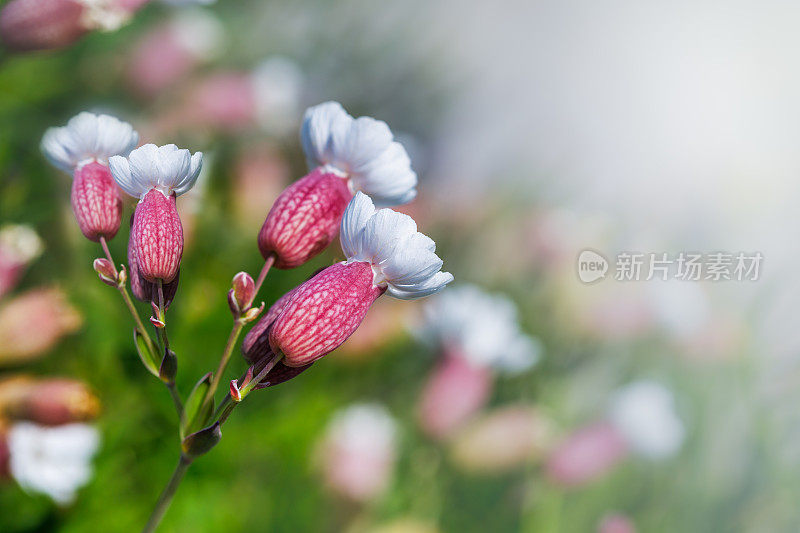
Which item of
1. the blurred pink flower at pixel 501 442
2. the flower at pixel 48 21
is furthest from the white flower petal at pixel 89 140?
the blurred pink flower at pixel 501 442

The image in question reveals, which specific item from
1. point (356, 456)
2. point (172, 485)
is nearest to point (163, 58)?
point (356, 456)

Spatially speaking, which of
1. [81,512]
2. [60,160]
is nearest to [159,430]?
[81,512]

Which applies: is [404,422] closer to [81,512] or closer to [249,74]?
[81,512]

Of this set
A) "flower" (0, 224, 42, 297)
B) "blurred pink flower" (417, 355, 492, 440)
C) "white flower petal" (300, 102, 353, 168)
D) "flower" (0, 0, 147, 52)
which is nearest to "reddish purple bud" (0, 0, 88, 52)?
"flower" (0, 0, 147, 52)

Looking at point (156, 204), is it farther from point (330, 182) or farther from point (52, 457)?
point (52, 457)

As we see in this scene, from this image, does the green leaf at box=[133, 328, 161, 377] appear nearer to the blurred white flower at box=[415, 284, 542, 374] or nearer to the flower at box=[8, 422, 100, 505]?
the flower at box=[8, 422, 100, 505]
